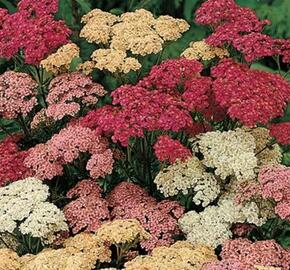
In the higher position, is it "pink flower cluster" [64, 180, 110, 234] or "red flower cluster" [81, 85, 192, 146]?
"red flower cluster" [81, 85, 192, 146]

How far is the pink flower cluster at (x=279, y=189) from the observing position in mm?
3199

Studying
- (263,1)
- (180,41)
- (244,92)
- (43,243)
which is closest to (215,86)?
(244,92)

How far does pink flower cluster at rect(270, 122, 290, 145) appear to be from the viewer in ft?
11.7

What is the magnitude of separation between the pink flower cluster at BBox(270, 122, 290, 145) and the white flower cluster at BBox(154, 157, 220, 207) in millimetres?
352

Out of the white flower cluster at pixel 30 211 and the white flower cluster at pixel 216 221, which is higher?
the white flower cluster at pixel 30 211

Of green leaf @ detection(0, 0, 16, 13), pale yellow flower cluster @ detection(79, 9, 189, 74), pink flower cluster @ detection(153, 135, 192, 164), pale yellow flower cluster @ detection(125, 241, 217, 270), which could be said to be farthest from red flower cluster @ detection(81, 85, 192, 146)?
green leaf @ detection(0, 0, 16, 13)

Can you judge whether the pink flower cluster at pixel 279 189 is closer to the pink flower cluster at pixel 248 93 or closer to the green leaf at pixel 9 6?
the pink flower cluster at pixel 248 93

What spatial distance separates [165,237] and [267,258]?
1.62 feet

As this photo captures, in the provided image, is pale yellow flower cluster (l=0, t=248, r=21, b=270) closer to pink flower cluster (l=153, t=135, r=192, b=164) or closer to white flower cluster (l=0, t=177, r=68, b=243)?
white flower cluster (l=0, t=177, r=68, b=243)

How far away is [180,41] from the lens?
605 centimetres

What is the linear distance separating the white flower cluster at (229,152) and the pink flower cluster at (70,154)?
17.9 inches

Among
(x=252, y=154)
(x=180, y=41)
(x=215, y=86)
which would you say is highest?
(x=215, y=86)

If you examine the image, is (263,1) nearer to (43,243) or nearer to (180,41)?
(180,41)

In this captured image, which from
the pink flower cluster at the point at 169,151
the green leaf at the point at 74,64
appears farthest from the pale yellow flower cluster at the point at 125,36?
the pink flower cluster at the point at 169,151
